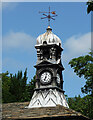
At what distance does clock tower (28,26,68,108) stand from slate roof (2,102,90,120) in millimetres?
974

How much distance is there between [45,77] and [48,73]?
1.38 ft

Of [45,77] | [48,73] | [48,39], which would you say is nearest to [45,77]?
[45,77]

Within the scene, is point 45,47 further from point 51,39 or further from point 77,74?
point 77,74

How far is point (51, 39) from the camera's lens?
2567 cm

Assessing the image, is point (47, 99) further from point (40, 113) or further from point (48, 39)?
point (48, 39)

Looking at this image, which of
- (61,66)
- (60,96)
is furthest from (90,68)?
(60,96)

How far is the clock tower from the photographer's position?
23984mm

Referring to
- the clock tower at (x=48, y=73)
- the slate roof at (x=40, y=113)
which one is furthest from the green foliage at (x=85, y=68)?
the slate roof at (x=40, y=113)

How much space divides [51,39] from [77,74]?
5.29 m

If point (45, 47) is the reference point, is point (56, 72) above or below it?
below

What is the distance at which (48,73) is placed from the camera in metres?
25.0

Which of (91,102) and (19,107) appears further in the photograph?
(91,102)

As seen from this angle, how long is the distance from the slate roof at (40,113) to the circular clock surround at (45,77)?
2.58 meters

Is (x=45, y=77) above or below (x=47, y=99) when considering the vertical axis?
above
